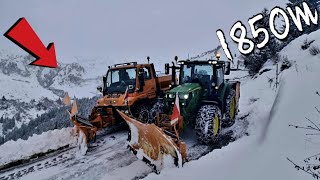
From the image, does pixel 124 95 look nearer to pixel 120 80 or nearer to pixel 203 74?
pixel 120 80

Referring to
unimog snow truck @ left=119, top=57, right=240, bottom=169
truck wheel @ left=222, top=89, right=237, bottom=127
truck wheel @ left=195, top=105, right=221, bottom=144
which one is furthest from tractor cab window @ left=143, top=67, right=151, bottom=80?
truck wheel @ left=195, top=105, right=221, bottom=144

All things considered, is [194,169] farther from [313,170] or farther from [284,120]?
[313,170]

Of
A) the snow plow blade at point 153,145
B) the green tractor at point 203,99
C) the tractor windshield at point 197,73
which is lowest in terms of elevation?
the snow plow blade at point 153,145

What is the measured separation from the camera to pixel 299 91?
6.98 m

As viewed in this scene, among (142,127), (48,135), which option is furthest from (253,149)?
(48,135)

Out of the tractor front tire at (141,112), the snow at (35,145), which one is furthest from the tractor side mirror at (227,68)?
the snow at (35,145)

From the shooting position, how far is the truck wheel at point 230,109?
10.8m

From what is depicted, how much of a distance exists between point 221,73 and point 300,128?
5276mm

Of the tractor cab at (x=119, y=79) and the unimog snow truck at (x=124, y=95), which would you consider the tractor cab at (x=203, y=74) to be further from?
the tractor cab at (x=119, y=79)

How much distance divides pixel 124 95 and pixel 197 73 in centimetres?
241

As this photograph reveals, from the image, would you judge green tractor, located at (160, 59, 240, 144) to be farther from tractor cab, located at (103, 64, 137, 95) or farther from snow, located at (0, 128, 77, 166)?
snow, located at (0, 128, 77, 166)

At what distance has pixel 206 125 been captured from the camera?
29.1 feet

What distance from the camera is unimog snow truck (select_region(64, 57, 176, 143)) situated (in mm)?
10477

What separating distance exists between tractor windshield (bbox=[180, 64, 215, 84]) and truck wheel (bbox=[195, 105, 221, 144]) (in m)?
1.33
